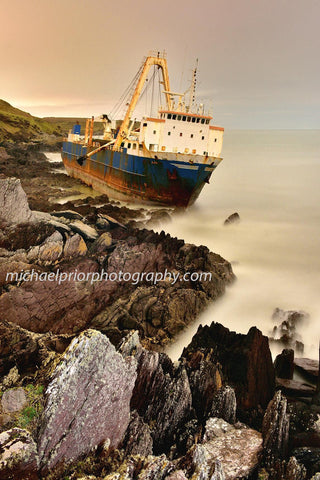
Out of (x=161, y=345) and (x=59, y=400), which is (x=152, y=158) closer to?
(x=161, y=345)

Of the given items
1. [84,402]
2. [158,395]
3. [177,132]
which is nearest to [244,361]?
[158,395]

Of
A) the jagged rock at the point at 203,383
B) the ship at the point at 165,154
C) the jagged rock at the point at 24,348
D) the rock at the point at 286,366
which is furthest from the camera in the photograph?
the ship at the point at 165,154

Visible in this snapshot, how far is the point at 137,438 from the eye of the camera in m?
6.84

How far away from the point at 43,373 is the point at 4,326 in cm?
379

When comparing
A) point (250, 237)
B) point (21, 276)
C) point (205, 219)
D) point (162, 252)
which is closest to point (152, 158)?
point (205, 219)

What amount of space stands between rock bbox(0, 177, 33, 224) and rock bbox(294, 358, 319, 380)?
44.3ft

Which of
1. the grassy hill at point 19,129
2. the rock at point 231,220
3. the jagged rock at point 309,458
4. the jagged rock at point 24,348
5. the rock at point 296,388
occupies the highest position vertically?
the grassy hill at point 19,129

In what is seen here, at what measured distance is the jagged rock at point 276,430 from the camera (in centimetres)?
720

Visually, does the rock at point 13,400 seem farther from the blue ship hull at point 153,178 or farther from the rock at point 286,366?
the blue ship hull at point 153,178

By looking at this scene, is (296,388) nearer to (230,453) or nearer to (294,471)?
(294,471)

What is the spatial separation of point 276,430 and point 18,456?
4943 millimetres

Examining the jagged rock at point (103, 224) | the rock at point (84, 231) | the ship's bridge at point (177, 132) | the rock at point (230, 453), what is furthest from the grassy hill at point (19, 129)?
the rock at point (230, 453)

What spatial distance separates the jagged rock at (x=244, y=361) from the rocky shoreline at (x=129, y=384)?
0.03m

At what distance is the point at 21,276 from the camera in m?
14.7
